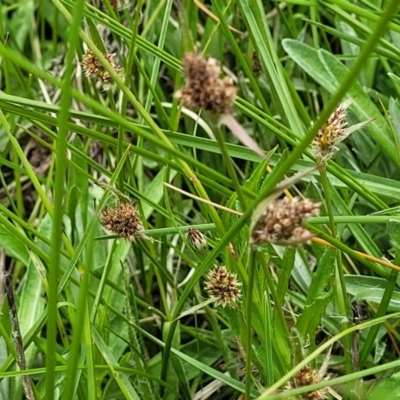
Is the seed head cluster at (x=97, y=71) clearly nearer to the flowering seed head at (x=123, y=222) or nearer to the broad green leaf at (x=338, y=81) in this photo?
the flowering seed head at (x=123, y=222)

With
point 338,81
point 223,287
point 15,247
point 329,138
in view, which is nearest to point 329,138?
point 329,138

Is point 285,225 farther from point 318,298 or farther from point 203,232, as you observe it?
point 203,232

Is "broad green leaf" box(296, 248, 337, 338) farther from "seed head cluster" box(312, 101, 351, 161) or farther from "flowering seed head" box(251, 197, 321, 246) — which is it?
"flowering seed head" box(251, 197, 321, 246)

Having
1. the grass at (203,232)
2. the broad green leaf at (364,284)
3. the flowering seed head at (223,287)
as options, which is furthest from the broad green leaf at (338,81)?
the flowering seed head at (223,287)

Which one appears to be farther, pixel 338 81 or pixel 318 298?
pixel 338 81

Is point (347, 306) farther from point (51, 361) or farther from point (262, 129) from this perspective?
point (262, 129)

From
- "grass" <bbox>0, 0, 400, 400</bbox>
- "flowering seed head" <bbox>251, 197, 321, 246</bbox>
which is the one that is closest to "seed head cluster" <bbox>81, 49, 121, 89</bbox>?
"grass" <bbox>0, 0, 400, 400</bbox>
